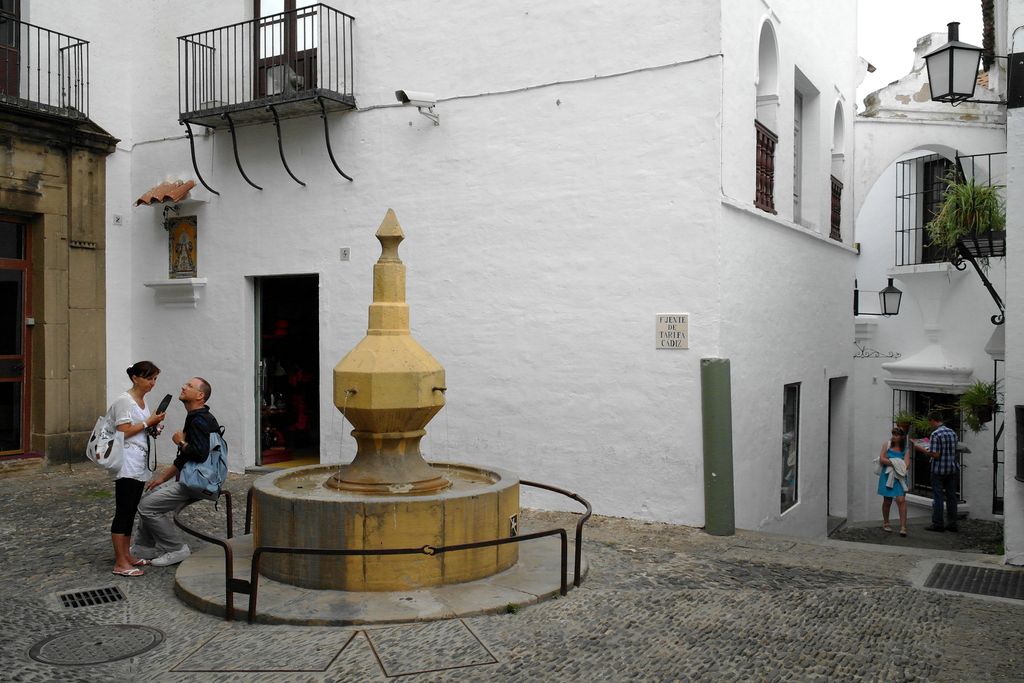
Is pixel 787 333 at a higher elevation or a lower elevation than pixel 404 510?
higher

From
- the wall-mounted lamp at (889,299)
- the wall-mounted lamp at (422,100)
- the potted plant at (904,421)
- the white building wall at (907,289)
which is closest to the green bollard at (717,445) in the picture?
the wall-mounted lamp at (422,100)

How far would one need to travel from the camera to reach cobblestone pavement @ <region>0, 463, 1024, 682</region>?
4863 mm

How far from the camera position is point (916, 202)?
15.1 m

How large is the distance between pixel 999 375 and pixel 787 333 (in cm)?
504

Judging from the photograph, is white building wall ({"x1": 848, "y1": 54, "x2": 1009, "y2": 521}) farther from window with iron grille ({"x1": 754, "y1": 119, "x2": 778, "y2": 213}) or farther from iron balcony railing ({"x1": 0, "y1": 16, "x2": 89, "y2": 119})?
iron balcony railing ({"x1": 0, "y1": 16, "x2": 89, "y2": 119})

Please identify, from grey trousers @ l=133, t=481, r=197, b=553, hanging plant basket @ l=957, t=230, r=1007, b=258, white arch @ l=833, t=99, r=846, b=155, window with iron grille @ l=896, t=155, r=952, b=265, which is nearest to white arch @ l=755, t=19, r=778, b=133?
hanging plant basket @ l=957, t=230, r=1007, b=258

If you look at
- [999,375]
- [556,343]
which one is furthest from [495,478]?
[999,375]

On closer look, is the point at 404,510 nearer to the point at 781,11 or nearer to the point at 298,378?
the point at 298,378

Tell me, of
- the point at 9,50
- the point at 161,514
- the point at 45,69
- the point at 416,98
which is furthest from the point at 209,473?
the point at 9,50

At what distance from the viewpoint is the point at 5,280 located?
1144 centimetres

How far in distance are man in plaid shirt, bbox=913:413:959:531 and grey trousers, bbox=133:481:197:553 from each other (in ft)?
31.8

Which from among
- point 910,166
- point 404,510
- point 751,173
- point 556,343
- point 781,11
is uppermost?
point 781,11

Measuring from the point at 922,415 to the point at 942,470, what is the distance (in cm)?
240

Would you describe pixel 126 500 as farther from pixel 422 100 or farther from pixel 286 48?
pixel 286 48
